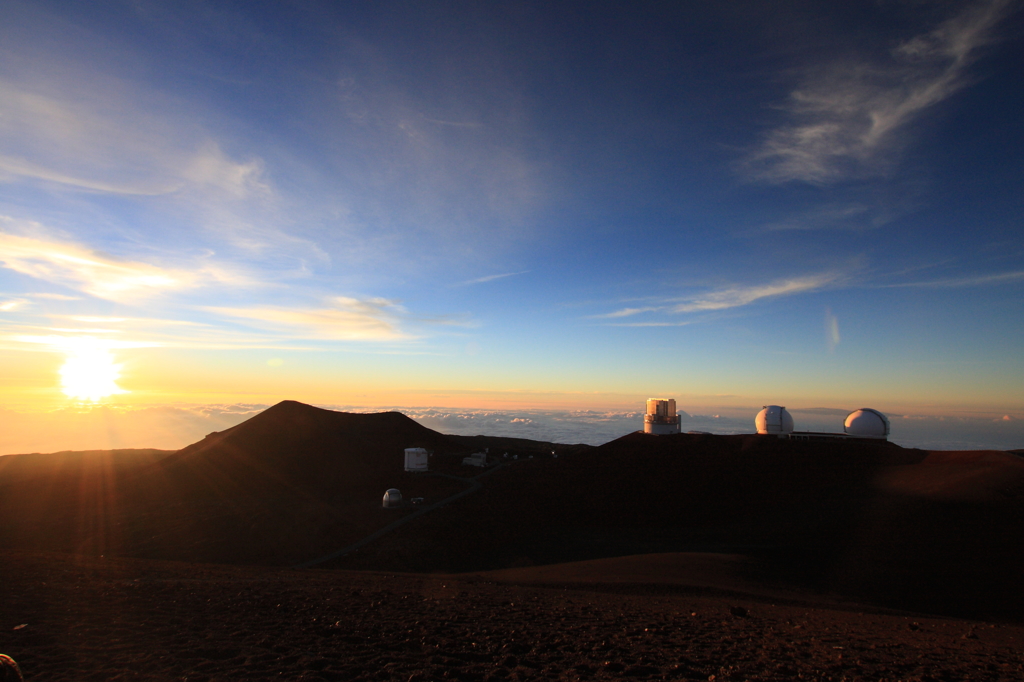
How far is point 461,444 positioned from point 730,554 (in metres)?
54.8

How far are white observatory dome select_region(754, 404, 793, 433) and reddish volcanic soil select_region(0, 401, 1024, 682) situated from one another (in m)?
3.20

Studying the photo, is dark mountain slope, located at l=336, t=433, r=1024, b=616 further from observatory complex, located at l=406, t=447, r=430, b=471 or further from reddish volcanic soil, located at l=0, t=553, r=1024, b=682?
observatory complex, located at l=406, t=447, r=430, b=471

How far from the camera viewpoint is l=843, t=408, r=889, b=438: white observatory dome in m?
47.3

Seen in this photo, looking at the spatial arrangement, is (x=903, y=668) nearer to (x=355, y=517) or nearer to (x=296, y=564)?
(x=296, y=564)

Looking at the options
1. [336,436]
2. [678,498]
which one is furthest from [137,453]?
[678,498]

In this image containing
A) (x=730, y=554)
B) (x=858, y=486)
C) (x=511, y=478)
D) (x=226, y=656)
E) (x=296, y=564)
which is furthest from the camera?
(x=511, y=478)

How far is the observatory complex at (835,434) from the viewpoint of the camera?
47438 millimetres

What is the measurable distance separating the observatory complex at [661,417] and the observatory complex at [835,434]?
30.0 feet

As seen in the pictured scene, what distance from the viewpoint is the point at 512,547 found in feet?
102

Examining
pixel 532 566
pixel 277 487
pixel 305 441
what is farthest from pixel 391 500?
pixel 305 441

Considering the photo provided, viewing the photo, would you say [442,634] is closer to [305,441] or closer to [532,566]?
[532,566]

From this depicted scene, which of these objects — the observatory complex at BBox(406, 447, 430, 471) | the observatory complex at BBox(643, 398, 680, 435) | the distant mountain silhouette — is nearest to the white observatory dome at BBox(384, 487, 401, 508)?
the distant mountain silhouette

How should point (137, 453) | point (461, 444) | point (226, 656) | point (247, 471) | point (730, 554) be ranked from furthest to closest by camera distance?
point (137, 453), point (461, 444), point (247, 471), point (730, 554), point (226, 656)

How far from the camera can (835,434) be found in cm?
4850
